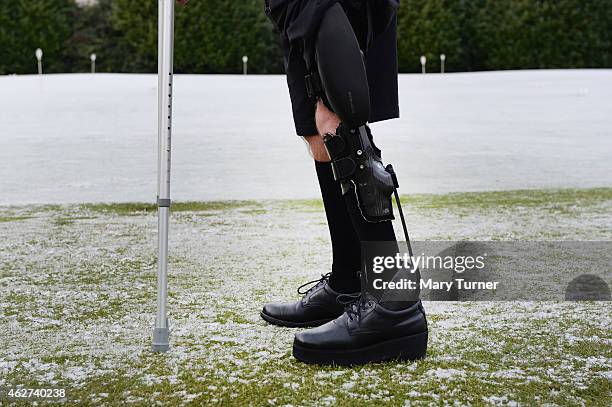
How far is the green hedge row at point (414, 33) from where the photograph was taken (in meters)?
28.7

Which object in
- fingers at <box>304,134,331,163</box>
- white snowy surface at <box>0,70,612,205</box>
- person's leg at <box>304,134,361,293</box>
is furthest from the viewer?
white snowy surface at <box>0,70,612,205</box>

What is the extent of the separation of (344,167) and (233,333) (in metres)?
0.60

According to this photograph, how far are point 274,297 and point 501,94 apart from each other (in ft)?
59.7

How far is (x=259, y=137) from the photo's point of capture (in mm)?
11922

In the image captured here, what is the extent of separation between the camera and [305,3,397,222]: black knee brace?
73.6 inches

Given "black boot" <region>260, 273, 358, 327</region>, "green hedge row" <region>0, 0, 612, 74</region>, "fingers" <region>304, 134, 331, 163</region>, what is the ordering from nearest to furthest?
"fingers" <region>304, 134, 331, 163</region> < "black boot" <region>260, 273, 358, 327</region> < "green hedge row" <region>0, 0, 612, 74</region>

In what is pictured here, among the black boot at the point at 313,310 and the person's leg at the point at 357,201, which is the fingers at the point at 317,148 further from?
the black boot at the point at 313,310

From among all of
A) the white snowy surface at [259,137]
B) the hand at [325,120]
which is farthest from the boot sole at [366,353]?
the white snowy surface at [259,137]

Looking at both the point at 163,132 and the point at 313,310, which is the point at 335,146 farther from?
the point at 313,310

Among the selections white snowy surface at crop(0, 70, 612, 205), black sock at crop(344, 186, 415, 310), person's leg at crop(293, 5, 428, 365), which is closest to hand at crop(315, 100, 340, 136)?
person's leg at crop(293, 5, 428, 365)

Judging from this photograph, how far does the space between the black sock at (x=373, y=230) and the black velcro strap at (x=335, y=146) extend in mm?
99

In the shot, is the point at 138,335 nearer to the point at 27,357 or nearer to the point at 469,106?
the point at 27,357

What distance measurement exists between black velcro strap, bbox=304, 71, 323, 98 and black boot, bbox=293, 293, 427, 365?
1.71 feet

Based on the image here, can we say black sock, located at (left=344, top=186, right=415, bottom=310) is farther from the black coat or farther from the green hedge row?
the green hedge row
